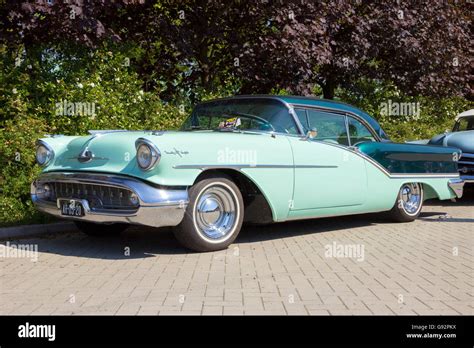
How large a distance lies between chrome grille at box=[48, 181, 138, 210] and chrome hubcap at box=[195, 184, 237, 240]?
70 cm

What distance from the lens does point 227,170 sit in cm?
588

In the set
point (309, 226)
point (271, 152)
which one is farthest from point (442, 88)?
point (271, 152)

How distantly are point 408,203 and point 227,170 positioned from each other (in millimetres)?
3440

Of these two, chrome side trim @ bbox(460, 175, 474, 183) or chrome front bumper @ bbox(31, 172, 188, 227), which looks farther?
chrome side trim @ bbox(460, 175, 474, 183)

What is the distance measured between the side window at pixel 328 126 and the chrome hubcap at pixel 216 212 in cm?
151

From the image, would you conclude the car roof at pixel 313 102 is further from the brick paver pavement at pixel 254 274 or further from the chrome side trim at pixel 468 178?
the chrome side trim at pixel 468 178

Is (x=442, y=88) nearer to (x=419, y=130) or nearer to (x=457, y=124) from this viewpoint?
(x=419, y=130)

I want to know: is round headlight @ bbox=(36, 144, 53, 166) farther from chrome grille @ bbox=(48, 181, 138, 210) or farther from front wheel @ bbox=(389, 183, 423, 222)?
front wheel @ bbox=(389, 183, 423, 222)

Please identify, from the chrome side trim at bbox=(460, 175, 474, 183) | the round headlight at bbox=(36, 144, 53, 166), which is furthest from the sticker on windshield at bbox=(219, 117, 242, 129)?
the chrome side trim at bbox=(460, 175, 474, 183)

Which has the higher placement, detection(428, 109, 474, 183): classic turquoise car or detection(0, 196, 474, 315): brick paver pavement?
detection(428, 109, 474, 183): classic turquoise car

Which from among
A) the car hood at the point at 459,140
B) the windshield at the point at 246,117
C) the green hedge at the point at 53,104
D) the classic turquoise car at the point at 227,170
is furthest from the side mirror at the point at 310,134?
the car hood at the point at 459,140

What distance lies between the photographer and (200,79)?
13008 millimetres

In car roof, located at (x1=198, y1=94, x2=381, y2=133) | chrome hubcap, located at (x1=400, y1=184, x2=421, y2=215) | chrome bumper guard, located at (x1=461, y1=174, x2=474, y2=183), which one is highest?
car roof, located at (x1=198, y1=94, x2=381, y2=133)

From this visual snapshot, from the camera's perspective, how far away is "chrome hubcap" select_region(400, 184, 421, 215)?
803cm
